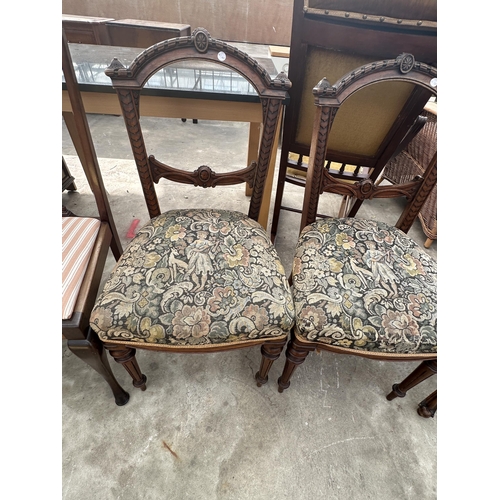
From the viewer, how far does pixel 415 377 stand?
87cm

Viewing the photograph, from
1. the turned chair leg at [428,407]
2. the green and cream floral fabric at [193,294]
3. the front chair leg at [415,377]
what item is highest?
the green and cream floral fabric at [193,294]

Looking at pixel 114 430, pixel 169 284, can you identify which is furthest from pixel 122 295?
pixel 114 430

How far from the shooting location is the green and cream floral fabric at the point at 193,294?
67cm

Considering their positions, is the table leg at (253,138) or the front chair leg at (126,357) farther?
the table leg at (253,138)

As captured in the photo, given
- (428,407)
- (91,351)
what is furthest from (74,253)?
(428,407)

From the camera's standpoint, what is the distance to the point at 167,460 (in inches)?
33.6

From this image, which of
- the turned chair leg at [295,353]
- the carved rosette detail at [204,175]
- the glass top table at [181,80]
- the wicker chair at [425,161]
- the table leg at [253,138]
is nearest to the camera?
the turned chair leg at [295,353]

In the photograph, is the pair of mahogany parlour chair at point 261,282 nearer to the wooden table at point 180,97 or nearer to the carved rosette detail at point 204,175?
the carved rosette detail at point 204,175

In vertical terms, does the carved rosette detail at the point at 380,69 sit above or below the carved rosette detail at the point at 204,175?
above

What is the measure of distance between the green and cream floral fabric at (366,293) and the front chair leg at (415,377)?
0.12 m

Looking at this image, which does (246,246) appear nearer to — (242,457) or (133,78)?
(133,78)

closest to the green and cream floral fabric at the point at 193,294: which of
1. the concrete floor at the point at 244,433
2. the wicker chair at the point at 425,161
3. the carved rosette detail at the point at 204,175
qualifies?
the carved rosette detail at the point at 204,175

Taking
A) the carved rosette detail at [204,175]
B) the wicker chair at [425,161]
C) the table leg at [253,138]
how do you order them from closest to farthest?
the carved rosette detail at [204,175]
the wicker chair at [425,161]
the table leg at [253,138]

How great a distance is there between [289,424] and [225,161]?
2002 millimetres
